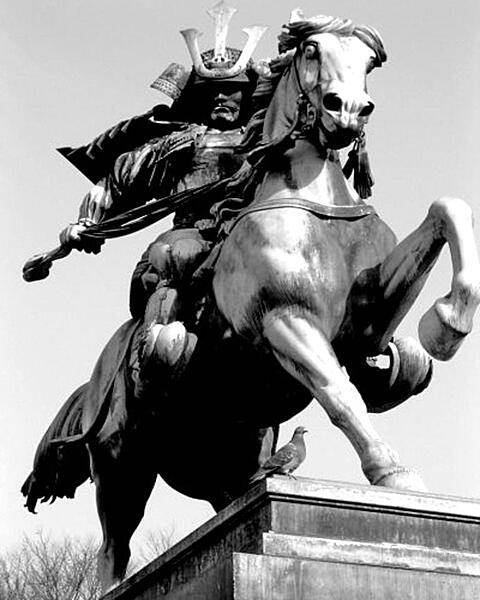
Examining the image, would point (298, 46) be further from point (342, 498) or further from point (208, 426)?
point (342, 498)

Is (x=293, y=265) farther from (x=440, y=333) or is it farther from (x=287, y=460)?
(x=287, y=460)

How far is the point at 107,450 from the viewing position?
8953mm

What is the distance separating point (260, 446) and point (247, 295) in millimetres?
1471

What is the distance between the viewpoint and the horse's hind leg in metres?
9.00

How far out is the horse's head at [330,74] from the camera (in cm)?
787

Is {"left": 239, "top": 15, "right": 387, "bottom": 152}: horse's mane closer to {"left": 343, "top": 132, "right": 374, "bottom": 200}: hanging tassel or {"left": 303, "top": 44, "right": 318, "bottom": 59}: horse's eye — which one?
{"left": 303, "top": 44, "right": 318, "bottom": 59}: horse's eye

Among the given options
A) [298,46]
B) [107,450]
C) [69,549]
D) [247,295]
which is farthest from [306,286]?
[69,549]

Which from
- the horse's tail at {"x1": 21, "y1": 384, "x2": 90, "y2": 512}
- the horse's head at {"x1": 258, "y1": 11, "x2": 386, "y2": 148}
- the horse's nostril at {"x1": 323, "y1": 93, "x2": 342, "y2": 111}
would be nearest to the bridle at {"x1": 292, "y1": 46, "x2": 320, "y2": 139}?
the horse's head at {"x1": 258, "y1": 11, "x2": 386, "y2": 148}

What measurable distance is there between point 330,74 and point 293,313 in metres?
1.25

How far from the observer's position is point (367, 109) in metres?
7.90

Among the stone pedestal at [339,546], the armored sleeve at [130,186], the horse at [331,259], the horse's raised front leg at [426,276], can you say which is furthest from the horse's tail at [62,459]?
the stone pedestal at [339,546]

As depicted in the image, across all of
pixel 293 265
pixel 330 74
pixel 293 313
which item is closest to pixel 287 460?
pixel 293 313

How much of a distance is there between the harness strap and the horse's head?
324 mm

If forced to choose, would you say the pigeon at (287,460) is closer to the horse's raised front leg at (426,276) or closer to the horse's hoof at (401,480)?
A: the horse's hoof at (401,480)
